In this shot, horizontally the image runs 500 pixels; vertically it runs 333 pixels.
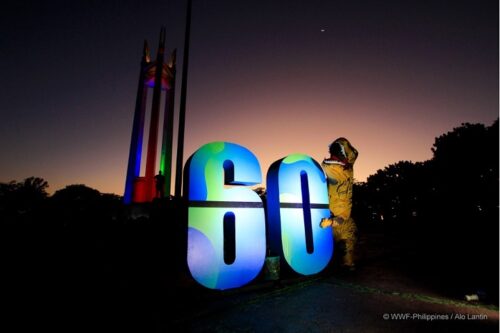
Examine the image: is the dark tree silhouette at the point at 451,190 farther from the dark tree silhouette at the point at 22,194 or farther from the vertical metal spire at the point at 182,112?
the dark tree silhouette at the point at 22,194

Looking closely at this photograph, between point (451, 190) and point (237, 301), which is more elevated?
point (451, 190)

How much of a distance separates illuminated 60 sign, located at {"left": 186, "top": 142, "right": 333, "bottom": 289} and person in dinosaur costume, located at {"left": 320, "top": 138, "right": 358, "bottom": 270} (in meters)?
0.18

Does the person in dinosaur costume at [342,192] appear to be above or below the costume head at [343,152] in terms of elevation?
below

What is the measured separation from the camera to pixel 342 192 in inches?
222

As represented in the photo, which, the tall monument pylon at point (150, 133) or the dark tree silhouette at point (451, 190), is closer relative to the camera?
the dark tree silhouette at point (451, 190)

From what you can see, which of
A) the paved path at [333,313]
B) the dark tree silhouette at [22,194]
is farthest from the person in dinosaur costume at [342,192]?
the dark tree silhouette at [22,194]

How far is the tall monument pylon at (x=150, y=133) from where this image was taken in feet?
111

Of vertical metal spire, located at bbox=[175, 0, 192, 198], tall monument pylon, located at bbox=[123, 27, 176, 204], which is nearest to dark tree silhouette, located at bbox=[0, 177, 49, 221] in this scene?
tall monument pylon, located at bbox=[123, 27, 176, 204]

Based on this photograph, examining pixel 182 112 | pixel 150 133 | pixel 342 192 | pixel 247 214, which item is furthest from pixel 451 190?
pixel 150 133

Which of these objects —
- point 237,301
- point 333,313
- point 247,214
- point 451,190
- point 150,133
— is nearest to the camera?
point 333,313

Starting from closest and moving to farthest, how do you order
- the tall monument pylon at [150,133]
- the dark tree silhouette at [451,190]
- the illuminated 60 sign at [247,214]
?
the illuminated 60 sign at [247,214], the dark tree silhouette at [451,190], the tall monument pylon at [150,133]

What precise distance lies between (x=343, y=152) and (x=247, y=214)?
2676 mm

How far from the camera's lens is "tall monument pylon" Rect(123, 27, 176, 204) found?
33969mm

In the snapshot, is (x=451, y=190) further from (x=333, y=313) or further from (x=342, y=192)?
(x=333, y=313)
